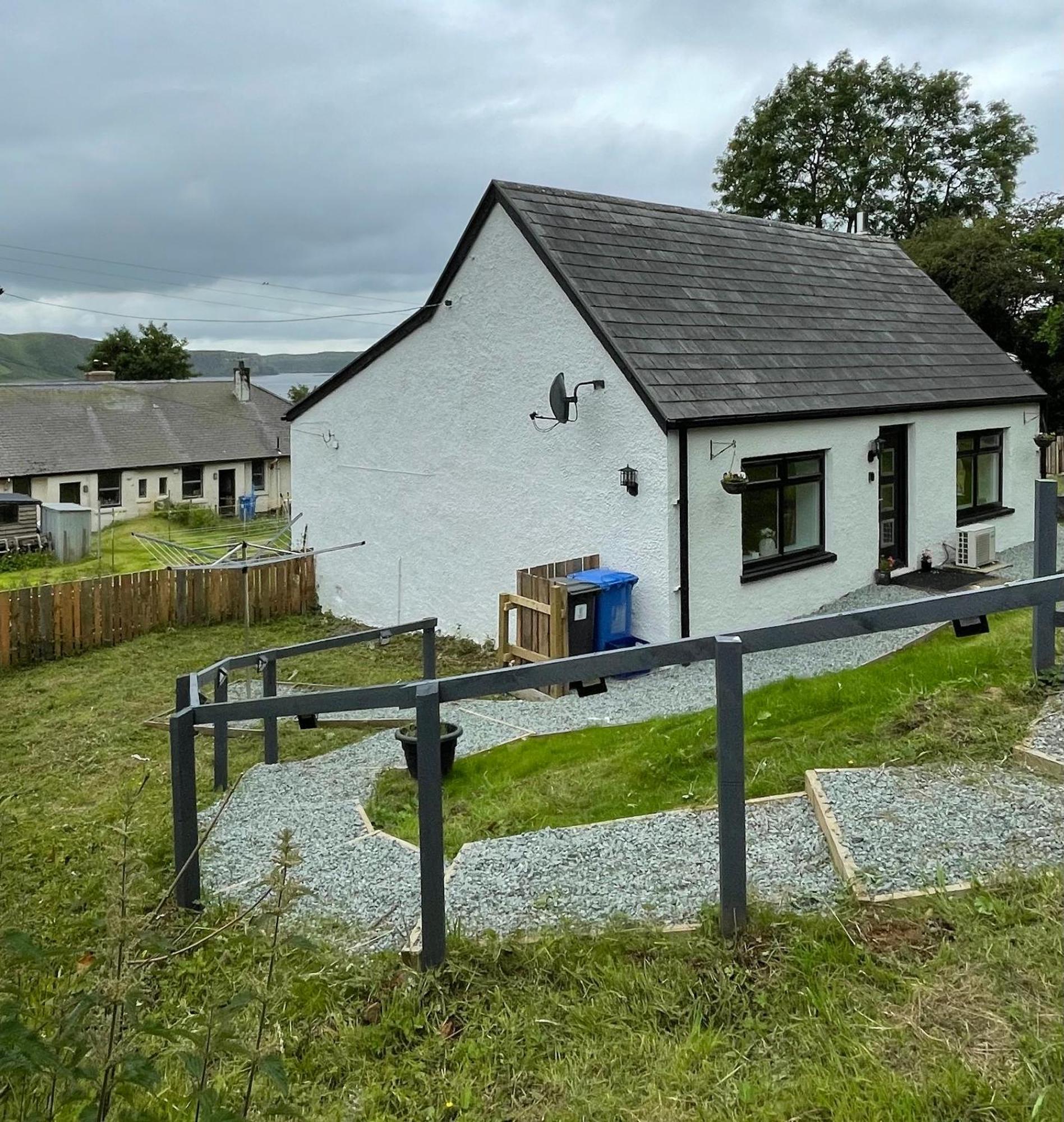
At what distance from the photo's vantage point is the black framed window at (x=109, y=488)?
37.0 metres

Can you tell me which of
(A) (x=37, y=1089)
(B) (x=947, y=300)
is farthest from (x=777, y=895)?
(B) (x=947, y=300)

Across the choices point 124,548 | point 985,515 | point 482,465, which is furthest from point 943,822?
point 124,548

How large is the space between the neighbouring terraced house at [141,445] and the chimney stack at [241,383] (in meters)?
0.06

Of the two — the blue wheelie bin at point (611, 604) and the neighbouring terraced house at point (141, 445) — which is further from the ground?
the neighbouring terraced house at point (141, 445)

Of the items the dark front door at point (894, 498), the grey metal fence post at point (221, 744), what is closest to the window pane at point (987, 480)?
the dark front door at point (894, 498)

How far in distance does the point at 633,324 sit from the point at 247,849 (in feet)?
27.9

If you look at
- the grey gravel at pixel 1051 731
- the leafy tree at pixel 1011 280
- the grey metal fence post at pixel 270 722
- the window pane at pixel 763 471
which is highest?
the leafy tree at pixel 1011 280

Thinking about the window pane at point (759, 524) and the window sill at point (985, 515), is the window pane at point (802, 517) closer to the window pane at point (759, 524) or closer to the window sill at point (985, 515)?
the window pane at point (759, 524)

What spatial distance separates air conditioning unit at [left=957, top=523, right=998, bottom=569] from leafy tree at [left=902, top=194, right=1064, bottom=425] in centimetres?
922

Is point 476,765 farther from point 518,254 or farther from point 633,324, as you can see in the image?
point 518,254

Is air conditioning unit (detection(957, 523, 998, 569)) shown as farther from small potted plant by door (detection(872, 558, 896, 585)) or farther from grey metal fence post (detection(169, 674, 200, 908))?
grey metal fence post (detection(169, 674, 200, 908))

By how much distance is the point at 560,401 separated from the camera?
12.4 meters

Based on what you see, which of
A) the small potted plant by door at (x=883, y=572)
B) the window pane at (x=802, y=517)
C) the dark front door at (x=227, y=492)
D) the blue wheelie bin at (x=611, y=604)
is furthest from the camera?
the dark front door at (x=227, y=492)

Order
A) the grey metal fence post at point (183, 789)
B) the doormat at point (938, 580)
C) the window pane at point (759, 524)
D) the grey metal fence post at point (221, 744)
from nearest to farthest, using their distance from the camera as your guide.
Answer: the grey metal fence post at point (183, 789) < the grey metal fence post at point (221, 744) < the window pane at point (759, 524) < the doormat at point (938, 580)
